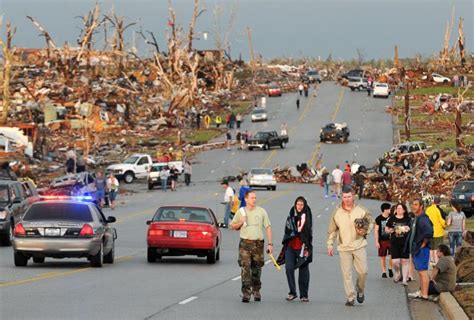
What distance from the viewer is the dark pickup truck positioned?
93.9m

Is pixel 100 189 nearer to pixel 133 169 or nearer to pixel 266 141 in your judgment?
pixel 133 169

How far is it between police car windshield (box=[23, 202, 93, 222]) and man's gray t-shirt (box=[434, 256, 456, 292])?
845 centimetres

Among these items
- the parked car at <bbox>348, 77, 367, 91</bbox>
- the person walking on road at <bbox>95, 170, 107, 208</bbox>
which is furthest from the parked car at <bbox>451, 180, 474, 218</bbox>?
the parked car at <bbox>348, 77, 367, 91</bbox>

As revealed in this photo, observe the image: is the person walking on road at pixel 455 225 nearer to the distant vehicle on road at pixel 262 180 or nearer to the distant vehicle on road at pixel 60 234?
the distant vehicle on road at pixel 60 234

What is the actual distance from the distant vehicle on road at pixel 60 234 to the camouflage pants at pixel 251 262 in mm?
6705

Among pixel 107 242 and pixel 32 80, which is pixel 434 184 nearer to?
pixel 107 242

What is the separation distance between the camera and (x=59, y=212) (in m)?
26.7

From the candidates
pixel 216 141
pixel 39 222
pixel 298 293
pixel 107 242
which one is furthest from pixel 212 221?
pixel 216 141

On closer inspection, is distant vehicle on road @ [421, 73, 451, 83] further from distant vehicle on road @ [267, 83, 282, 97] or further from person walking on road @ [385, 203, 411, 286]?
person walking on road @ [385, 203, 411, 286]

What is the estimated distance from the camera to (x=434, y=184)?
211 feet

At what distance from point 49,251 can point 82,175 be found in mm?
36116

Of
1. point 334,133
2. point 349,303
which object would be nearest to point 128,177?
point 334,133

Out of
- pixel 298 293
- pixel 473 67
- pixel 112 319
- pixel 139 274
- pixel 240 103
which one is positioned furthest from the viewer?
pixel 473 67

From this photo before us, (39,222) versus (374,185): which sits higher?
(39,222)
